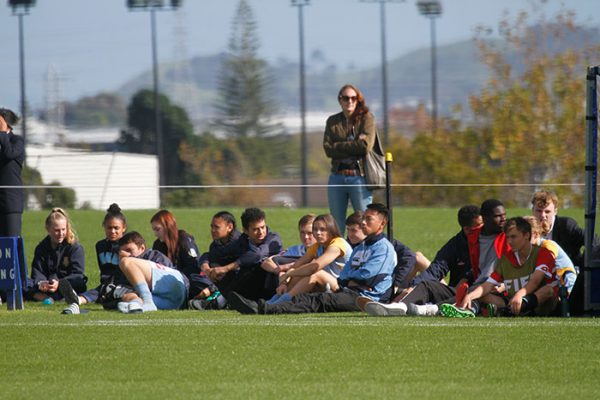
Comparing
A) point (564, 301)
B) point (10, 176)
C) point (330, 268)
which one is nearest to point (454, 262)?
point (330, 268)

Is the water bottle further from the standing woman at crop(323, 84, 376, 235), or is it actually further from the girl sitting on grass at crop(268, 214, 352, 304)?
the standing woman at crop(323, 84, 376, 235)

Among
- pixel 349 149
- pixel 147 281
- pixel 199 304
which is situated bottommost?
pixel 199 304

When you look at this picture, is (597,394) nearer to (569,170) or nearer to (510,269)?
(510,269)

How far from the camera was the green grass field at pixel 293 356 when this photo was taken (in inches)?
301

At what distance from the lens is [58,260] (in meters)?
13.9

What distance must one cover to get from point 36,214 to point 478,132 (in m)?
21.2

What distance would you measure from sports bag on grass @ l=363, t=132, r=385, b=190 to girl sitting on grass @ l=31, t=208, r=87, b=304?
10.6 ft

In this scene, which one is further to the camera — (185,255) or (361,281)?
(185,255)

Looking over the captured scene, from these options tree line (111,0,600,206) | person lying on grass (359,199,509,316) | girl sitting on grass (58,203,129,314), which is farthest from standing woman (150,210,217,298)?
tree line (111,0,600,206)

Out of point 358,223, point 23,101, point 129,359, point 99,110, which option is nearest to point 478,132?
point 23,101

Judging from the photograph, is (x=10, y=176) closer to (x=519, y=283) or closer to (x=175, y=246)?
(x=175, y=246)

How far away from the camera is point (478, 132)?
45.8 metres

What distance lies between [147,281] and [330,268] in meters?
1.74

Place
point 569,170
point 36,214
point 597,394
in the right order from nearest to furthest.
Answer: point 597,394
point 36,214
point 569,170
